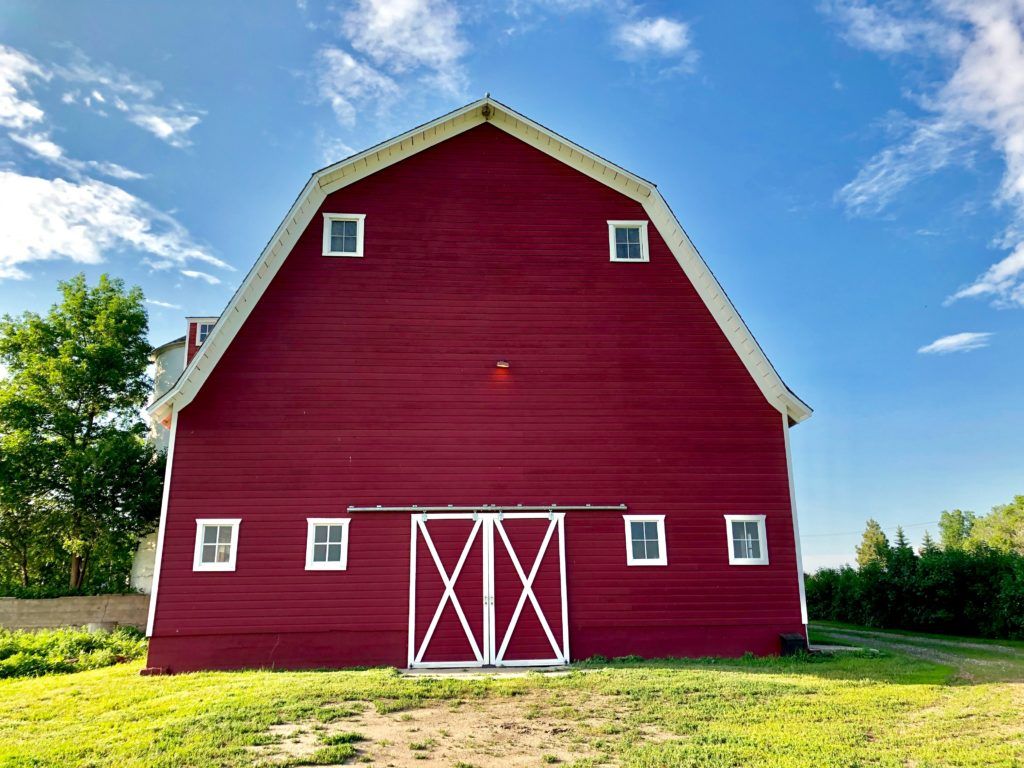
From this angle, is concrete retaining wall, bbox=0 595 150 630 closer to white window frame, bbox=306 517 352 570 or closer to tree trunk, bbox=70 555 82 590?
tree trunk, bbox=70 555 82 590

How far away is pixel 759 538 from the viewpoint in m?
13.6

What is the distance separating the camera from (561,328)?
564 inches

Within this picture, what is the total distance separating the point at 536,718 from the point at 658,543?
18.5 feet

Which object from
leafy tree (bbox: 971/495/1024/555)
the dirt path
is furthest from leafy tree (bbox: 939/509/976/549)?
the dirt path

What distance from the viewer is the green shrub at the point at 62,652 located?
42.0 ft

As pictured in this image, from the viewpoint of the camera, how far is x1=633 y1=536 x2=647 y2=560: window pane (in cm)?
1333

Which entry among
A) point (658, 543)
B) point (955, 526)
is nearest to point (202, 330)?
point (658, 543)

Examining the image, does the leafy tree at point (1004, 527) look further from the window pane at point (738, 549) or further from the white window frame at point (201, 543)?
the white window frame at point (201, 543)

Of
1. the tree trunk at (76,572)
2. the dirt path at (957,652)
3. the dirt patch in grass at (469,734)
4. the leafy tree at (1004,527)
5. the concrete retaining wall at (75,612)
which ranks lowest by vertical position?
the dirt patch in grass at (469,734)

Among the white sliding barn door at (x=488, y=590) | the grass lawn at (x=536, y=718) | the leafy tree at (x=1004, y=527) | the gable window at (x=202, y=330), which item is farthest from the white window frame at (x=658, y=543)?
the leafy tree at (x=1004, y=527)

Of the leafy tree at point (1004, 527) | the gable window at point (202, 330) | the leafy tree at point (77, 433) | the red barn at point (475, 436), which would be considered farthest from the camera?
the leafy tree at point (1004, 527)

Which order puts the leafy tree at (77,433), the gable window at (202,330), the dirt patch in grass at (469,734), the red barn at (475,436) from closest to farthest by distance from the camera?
the dirt patch in grass at (469,734)
the red barn at (475,436)
the gable window at (202,330)
the leafy tree at (77,433)

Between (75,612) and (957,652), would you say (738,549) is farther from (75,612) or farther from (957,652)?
→ (75,612)

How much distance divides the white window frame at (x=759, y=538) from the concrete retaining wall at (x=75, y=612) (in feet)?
44.4
